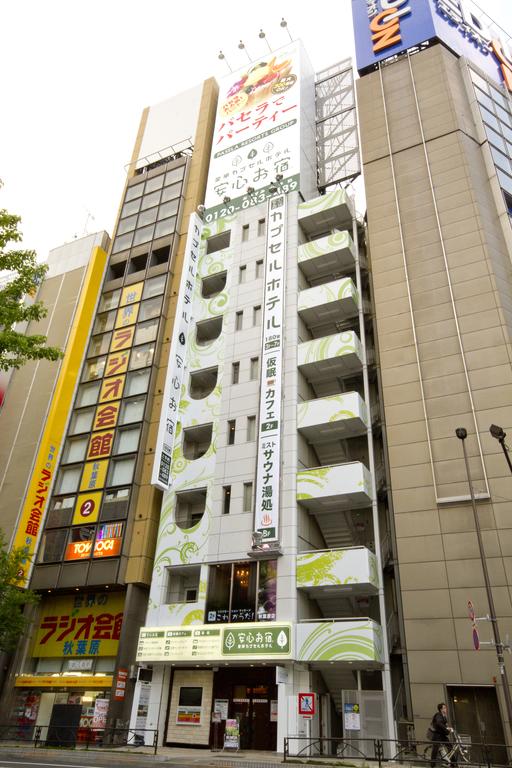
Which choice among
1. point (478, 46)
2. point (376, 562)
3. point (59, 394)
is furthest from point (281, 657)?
point (478, 46)

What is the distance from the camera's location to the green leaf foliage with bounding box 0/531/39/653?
101 ft

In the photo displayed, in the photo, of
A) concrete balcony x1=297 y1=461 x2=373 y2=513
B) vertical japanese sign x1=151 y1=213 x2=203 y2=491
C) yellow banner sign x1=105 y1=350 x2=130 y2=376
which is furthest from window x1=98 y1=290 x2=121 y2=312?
concrete balcony x1=297 y1=461 x2=373 y2=513

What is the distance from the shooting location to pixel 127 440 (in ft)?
126

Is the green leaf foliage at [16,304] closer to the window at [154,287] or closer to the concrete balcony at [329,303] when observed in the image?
the concrete balcony at [329,303]

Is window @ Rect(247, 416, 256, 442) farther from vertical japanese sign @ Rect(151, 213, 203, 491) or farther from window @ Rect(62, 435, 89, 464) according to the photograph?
window @ Rect(62, 435, 89, 464)

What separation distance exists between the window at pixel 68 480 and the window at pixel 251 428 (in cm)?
1254

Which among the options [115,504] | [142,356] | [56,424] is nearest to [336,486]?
[115,504]

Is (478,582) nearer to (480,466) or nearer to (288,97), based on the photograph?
(480,466)

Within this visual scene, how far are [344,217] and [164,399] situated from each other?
18.0 m

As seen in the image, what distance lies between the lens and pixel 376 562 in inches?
1124

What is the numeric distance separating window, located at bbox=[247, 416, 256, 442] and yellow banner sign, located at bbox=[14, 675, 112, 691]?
15.1m

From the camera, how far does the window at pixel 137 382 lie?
132ft

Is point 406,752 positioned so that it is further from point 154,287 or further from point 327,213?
point 154,287

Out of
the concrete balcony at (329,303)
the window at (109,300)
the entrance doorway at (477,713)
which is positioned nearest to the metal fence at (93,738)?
the entrance doorway at (477,713)
